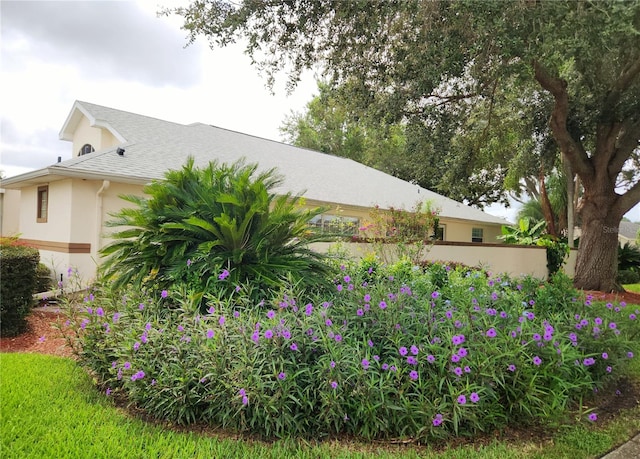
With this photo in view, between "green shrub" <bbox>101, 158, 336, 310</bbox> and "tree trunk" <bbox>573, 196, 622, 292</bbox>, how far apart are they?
11501 mm

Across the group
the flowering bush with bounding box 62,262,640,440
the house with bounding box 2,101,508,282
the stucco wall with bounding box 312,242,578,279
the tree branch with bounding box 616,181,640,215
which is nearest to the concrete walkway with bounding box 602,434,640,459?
the flowering bush with bounding box 62,262,640,440

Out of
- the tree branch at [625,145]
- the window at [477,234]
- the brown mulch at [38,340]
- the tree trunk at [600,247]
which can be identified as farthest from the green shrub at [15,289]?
the window at [477,234]

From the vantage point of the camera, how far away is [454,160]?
507 inches

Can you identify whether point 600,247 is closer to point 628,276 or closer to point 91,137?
point 628,276

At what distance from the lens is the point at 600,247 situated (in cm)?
1286

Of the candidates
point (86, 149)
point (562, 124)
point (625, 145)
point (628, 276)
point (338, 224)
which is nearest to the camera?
point (562, 124)

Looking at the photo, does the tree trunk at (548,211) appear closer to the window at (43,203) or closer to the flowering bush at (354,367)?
the flowering bush at (354,367)

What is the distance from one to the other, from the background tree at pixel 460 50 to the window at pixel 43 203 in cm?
720

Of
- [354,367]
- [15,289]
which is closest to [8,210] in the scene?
Result: [15,289]

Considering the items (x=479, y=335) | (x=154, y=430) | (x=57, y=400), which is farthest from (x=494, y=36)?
(x=57, y=400)

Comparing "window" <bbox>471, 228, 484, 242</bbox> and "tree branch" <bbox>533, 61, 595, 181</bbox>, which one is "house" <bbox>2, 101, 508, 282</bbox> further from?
"tree branch" <bbox>533, 61, 595, 181</bbox>

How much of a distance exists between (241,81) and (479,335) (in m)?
8.10

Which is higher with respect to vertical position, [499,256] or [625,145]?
[625,145]

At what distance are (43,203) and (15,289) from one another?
19.3 feet
